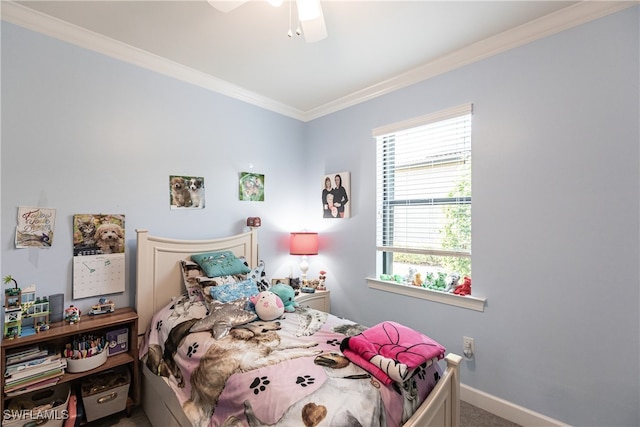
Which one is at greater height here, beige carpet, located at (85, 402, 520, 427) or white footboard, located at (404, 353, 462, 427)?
white footboard, located at (404, 353, 462, 427)

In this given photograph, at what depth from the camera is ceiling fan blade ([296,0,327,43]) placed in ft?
4.84

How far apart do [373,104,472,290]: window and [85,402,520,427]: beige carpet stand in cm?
91

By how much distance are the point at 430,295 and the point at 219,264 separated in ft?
5.91

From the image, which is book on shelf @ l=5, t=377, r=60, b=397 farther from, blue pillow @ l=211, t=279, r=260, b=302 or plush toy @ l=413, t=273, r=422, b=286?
plush toy @ l=413, t=273, r=422, b=286

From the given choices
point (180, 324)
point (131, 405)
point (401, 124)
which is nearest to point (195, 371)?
point (180, 324)

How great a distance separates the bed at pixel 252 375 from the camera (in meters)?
1.22

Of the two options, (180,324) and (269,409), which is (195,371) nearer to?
(180,324)

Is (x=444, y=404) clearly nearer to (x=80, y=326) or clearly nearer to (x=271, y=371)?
(x=271, y=371)

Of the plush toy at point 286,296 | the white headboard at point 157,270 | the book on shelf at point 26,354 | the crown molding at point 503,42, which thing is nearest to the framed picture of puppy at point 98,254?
the white headboard at point 157,270

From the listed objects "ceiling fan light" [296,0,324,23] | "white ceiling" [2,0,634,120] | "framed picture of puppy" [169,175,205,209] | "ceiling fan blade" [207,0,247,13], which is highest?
"white ceiling" [2,0,634,120]

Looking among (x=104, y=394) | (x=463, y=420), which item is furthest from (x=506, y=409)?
(x=104, y=394)

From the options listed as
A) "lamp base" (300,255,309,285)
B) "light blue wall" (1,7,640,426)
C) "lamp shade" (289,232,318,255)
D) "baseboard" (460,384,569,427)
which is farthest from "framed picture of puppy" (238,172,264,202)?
"baseboard" (460,384,569,427)

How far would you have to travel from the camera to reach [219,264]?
2396 millimetres

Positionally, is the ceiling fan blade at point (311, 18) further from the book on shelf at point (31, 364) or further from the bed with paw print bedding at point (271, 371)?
the book on shelf at point (31, 364)
